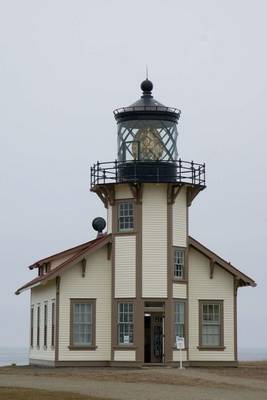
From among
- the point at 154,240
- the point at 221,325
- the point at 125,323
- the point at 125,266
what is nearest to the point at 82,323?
the point at 125,323

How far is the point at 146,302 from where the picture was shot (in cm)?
4122

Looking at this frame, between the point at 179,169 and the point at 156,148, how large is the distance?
1.23 meters

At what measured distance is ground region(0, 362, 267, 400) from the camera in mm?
26744

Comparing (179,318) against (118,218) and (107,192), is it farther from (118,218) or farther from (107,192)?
(107,192)

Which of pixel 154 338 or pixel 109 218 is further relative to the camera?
pixel 109 218

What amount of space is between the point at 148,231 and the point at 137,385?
11.8m

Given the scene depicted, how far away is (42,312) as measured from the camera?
4525cm

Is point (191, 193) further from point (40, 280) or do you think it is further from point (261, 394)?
point (261, 394)

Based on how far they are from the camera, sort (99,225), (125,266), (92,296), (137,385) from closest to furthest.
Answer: (137,385) < (125,266) < (92,296) < (99,225)

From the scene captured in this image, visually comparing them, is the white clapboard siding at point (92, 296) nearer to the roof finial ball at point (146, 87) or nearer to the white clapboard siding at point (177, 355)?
the white clapboard siding at point (177, 355)

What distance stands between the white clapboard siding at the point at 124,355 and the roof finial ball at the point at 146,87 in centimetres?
1043

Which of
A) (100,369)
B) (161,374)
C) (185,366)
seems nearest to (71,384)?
(161,374)

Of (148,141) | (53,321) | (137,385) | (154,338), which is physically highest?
(148,141)

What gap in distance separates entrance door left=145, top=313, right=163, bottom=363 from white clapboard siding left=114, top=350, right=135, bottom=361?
101cm
